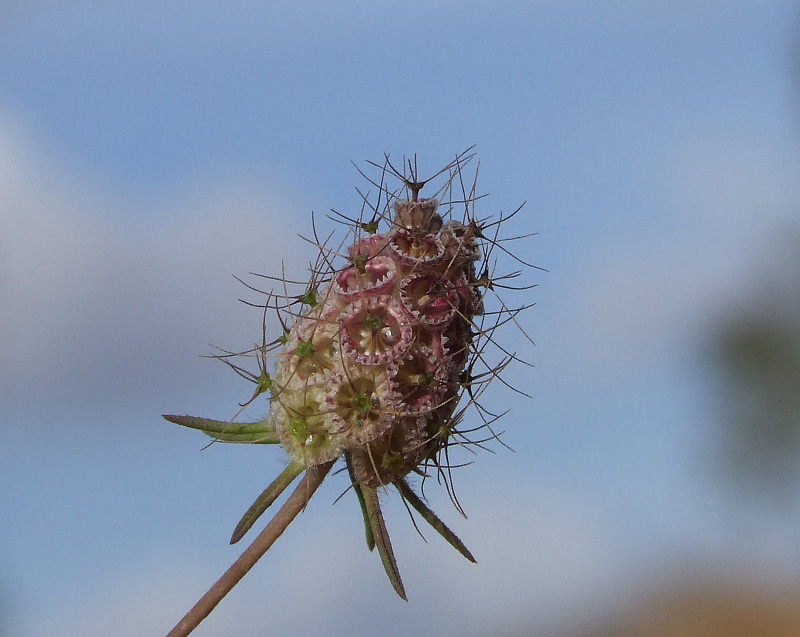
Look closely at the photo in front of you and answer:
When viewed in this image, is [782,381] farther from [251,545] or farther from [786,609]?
[251,545]

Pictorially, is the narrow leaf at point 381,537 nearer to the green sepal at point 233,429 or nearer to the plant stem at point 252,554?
the plant stem at point 252,554

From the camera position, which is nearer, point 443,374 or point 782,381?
point 443,374

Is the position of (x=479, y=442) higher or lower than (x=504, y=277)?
lower

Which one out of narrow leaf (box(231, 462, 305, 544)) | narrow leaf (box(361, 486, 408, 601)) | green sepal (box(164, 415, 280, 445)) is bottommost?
narrow leaf (box(361, 486, 408, 601))

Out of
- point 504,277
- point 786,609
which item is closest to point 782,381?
point 786,609

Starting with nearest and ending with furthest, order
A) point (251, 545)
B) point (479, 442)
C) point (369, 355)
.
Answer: point (251, 545) < point (369, 355) < point (479, 442)

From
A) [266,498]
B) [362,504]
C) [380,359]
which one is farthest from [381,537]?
[380,359]

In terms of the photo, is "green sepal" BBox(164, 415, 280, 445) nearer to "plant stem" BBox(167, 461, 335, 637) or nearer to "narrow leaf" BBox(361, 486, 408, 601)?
"plant stem" BBox(167, 461, 335, 637)
